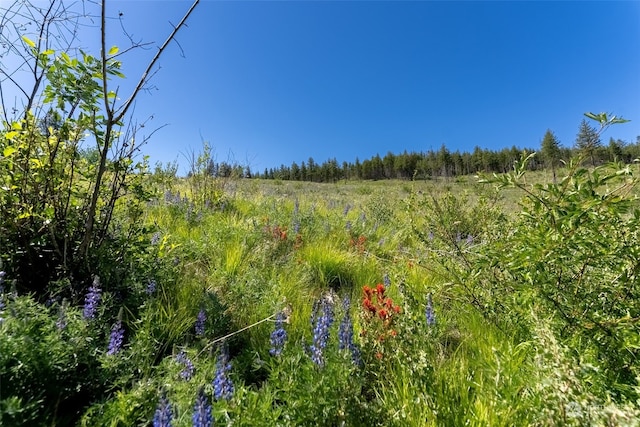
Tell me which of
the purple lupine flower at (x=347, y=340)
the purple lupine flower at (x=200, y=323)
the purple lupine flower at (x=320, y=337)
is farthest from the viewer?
the purple lupine flower at (x=200, y=323)

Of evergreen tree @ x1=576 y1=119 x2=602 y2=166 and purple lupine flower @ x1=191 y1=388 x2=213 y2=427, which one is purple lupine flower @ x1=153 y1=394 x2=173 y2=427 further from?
evergreen tree @ x1=576 y1=119 x2=602 y2=166

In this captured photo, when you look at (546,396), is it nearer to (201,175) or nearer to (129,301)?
(129,301)

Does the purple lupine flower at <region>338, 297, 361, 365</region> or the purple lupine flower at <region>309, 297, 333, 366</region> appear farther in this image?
the purple lupine flower at <region>338, 297, 361, 365</region>

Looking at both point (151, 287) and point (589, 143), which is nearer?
point (589, 143)

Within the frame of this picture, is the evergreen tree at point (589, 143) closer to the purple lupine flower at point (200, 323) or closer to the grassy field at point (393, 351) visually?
the grassy field at point (393, 351)

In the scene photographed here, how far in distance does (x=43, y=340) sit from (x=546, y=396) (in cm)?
230

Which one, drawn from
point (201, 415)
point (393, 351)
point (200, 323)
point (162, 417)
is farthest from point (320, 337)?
point (200, 323)

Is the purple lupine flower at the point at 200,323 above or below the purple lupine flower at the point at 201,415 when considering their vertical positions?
above

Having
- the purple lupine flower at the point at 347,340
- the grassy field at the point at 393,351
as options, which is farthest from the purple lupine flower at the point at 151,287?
the purple lupine flower at the point at 347,340

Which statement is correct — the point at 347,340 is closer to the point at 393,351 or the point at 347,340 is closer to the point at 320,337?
the point at 320,337

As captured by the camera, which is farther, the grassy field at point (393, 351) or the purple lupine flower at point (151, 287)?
the purple lupine flower at point (151, 287)

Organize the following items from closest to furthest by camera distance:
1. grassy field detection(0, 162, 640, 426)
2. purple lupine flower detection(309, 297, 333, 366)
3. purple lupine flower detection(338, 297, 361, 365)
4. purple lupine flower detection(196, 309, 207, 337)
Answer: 1. grassy field detection(0, 162, 640, 426)
2. purple lupine flower detection(309, 297, 333, 366)
3. purple lupine flower detection(338, 297, 361, 365)
4. purple lupine flower detection(196, 309, 207, 337)

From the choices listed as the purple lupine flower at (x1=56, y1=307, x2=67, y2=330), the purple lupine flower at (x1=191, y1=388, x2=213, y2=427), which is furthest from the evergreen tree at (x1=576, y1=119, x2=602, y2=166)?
the purple lupine flower at (x1=56, y1=307, x2=67, y2=330)

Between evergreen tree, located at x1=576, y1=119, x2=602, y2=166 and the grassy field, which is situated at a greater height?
evergreen tree, located at x1=576, y1=119, x2=602, y2=166
